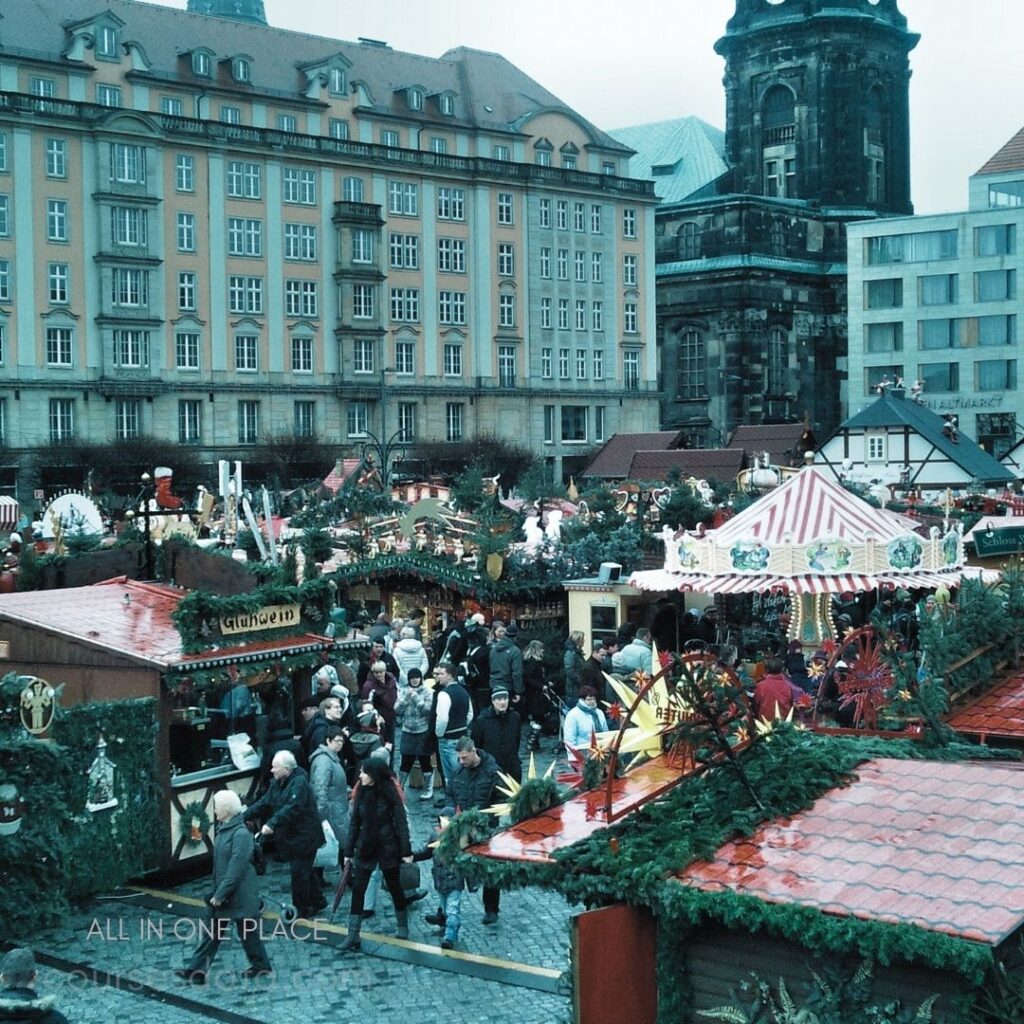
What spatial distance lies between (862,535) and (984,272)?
62963 millimetres

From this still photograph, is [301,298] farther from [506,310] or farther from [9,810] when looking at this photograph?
[9,810]

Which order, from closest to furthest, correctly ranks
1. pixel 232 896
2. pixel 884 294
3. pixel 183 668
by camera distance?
1. pixel 232 896
2. pixel 183 668
3. pixel 884 294

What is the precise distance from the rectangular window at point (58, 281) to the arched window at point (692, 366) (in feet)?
128

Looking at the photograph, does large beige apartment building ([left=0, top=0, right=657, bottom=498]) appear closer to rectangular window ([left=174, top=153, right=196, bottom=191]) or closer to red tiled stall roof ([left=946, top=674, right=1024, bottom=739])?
rectangular window ([left=174, top=153, right=196, bottom=191])

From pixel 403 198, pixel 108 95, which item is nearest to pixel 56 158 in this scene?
pixel 108 95

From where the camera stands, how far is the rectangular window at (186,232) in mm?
68188

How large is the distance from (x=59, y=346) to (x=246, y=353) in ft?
28.3

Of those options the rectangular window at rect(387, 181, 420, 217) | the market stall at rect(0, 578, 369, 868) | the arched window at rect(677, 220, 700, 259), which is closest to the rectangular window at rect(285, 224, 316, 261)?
the rectangular window at rect(387, 181, 420, 217)

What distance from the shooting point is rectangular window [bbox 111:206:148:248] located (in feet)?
217

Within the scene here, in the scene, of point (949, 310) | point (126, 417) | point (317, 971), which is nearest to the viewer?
point (317, 971)

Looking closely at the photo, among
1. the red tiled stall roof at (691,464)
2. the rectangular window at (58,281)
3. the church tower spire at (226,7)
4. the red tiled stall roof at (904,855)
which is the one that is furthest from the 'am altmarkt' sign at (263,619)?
the church tower spire at (226,7)

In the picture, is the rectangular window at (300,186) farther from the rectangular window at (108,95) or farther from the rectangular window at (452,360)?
the rectangular window at (452,360)

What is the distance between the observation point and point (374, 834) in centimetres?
1240

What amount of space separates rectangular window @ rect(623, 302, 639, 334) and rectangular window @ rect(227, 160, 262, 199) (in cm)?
2227
